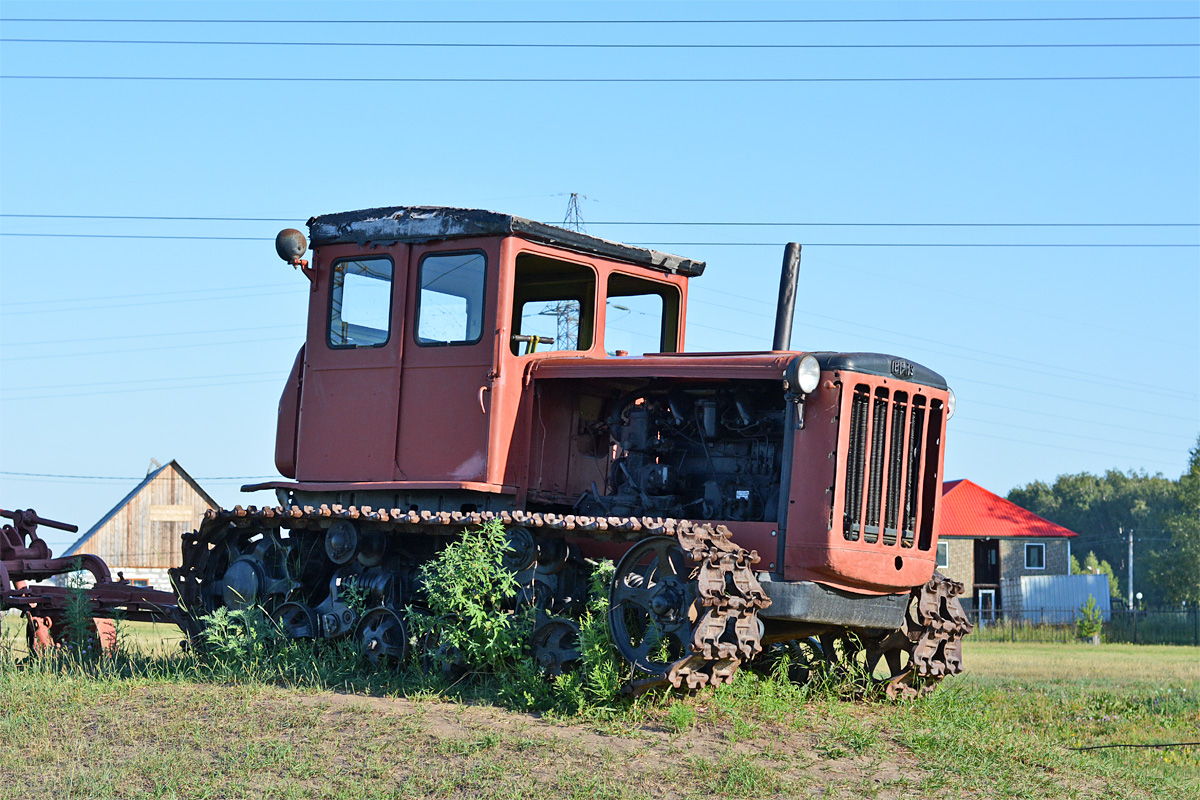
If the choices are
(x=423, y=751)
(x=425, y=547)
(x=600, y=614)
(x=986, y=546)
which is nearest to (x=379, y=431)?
(x=425, y=547)

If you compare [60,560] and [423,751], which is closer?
[423,751]

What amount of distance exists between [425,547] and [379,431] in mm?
991

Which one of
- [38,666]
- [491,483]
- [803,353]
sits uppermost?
[803,353]

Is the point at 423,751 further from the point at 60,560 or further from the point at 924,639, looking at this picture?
the point at 60,560

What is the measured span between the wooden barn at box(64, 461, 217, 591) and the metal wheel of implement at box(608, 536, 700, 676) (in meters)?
37.5

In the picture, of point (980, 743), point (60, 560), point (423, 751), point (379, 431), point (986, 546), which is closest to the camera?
point (423, 751)

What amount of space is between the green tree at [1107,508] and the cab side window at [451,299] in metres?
96.0

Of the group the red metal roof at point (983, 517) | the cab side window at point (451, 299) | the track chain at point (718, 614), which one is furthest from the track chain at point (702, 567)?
the red metal roof at point (983, 517)

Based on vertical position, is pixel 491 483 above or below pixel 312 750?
above

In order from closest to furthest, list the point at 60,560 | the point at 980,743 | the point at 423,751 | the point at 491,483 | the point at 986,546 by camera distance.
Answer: the point at 423,751 → the point at 980,743 → the point at 491,483 → the point at 60,560 → the point at 986,546

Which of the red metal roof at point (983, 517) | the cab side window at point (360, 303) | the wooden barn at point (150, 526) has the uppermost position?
the cab side window at point (360, 303)

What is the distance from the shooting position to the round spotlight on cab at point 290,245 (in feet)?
35.2

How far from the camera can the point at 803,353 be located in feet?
29.2

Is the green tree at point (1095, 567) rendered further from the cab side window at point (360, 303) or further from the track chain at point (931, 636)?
the cab side window at point (360, 303)
